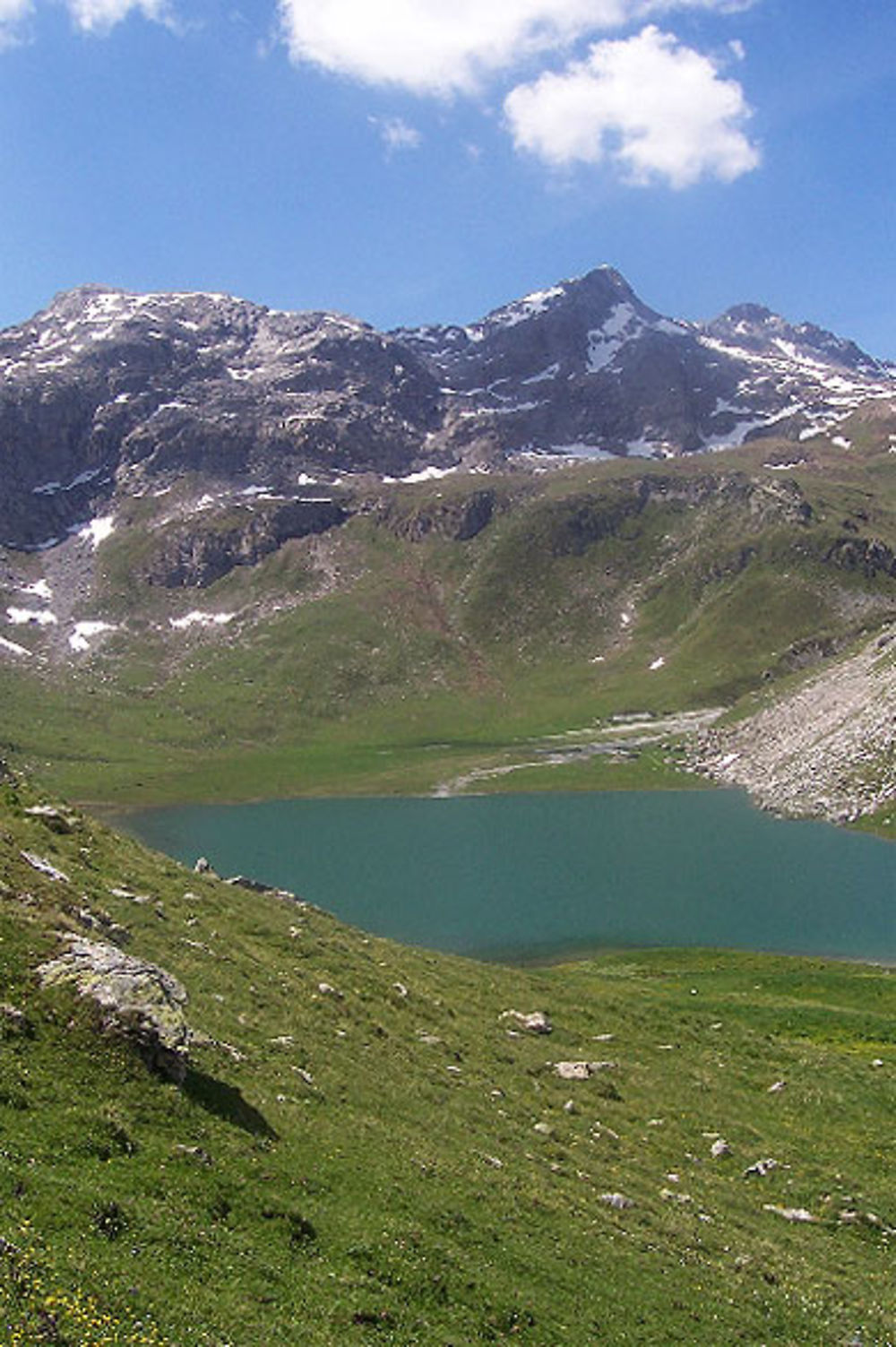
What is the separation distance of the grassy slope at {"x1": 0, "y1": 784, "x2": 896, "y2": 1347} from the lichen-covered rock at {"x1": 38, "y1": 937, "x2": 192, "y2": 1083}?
0.39m

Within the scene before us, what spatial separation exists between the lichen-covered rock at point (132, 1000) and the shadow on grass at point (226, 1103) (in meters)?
A: 0.60

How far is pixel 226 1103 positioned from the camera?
65.4 ft

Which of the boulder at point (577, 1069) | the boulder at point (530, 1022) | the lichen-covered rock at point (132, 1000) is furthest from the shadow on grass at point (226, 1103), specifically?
the boulder at point (530, 1022)

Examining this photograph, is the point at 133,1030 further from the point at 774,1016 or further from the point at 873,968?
the point at 873,968

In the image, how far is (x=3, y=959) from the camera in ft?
64.7

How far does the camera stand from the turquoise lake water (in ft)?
276

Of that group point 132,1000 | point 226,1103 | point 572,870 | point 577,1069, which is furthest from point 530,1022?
point 572,870

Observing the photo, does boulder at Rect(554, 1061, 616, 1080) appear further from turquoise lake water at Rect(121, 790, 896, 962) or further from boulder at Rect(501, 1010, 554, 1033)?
turquoise lake water at Rect(121, 790, 896, 962)

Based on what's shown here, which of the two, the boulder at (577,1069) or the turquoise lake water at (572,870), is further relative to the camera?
the turquoise lake water at (572,870)

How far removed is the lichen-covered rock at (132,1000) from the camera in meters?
19.0

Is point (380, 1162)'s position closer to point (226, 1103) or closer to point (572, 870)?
point (226, 1103)

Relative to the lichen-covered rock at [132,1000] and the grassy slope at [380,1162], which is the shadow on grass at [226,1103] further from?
the lichen-covered rock at [132,1000]

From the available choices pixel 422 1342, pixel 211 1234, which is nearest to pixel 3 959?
pixel 211 1234

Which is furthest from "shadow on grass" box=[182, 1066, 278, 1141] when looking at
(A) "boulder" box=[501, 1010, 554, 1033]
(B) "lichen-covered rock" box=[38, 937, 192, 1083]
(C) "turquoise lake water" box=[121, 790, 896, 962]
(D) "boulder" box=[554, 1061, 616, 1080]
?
(C) "turquoise lake water" box=[121, 790, 896, 962]
